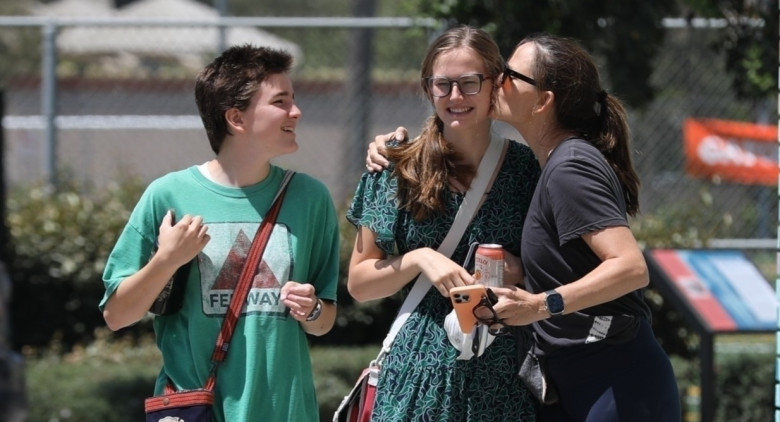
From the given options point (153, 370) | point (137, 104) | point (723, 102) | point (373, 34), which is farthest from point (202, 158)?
point (723, 102)

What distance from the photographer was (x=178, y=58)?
10.8 m

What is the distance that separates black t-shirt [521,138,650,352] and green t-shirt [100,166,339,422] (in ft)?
2.28

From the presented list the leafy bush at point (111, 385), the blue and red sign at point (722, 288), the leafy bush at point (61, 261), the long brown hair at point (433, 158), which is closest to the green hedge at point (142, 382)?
the leafy bush at point (111, 385)

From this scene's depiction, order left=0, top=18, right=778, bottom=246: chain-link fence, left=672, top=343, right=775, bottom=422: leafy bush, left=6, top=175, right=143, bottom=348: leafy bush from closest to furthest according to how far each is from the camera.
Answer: left=672, top=343, right=775, bottom=422: leafy bush < left=6, top=175, right=143, bottom=348: leafy bush < left=0, top=18, right=778, bottom=246: chain-link fence

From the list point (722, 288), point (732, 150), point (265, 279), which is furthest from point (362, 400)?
point (732, 150)

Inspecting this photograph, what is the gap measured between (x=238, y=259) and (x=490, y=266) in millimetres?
736

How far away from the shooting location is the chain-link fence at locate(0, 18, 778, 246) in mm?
8609

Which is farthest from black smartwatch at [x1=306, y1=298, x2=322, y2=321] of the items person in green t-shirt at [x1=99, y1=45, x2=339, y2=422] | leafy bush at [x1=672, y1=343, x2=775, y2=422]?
leafy bush at [x1=672, y1=343, x2=775, y2=422]

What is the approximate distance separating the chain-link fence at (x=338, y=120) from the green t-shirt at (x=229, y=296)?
16.3ft

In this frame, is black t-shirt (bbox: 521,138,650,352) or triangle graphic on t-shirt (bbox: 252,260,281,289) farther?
triangle graphic on t-shirt (bbox: 252,260,281,289)

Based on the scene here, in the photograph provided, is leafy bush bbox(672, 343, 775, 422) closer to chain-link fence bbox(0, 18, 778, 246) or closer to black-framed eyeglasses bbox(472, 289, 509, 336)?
chain-link fence bbox(0, 18, 778, 246)

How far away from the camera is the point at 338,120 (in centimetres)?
902

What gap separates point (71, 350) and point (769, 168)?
5216 millimetres

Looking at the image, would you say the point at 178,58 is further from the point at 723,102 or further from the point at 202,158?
the point at 723,102
